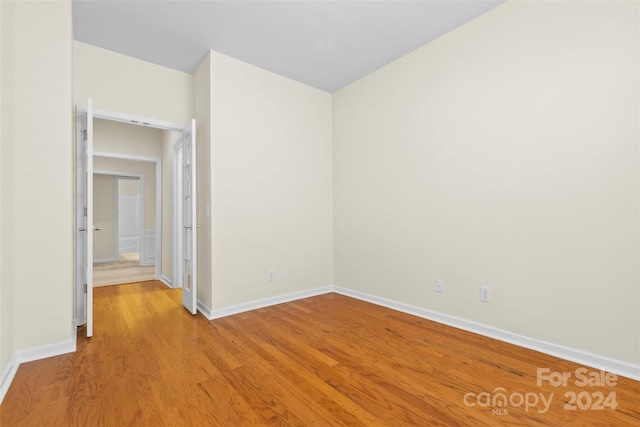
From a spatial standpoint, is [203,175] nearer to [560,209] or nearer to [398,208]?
[398,208]

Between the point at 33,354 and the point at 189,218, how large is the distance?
1705 mm

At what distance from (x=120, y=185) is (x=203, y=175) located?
6.74 metres

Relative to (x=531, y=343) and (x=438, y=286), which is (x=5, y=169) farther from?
(x=531, y=343)

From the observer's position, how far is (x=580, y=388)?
1.82 metres

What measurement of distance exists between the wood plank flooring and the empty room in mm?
18

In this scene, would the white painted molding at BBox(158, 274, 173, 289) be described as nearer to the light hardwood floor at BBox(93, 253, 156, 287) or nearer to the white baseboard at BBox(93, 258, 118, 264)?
the light hardwood floor at BBox(93, 253, 156, 287)

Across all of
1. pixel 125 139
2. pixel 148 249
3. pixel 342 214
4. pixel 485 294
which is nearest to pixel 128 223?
pixel 148 249

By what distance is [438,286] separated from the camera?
2.96 metres

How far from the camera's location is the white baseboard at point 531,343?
195 cm

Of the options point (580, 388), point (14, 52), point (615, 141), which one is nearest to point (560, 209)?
point (615, 141)

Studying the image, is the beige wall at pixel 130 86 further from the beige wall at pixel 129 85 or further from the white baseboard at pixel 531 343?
the white baseboard at pixel 531 343

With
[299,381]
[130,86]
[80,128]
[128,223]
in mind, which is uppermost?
[130,86]

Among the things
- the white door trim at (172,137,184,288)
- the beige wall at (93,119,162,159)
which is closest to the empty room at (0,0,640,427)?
the white door trim at (172,137,184,288)

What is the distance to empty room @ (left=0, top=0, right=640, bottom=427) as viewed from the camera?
186cm
